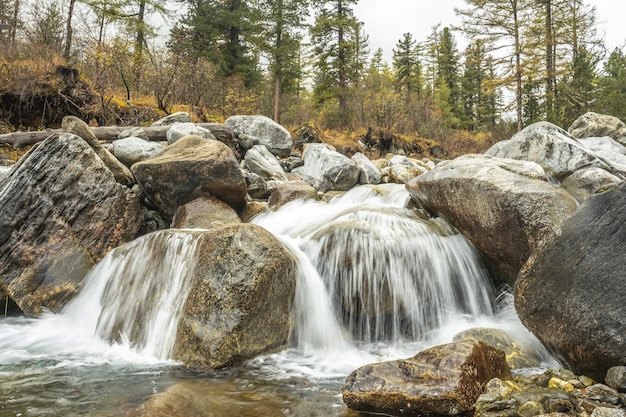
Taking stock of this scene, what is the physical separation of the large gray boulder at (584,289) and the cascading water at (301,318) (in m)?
0.72

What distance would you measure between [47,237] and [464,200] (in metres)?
6.52

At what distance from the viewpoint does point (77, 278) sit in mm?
6348

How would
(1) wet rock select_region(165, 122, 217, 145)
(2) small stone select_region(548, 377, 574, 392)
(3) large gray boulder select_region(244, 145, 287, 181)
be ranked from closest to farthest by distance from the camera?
(2) small stone select_region(548, 377, 574, 392) < (1) wet rock select_region(165, 122, 217, 145) < (3) large gray boulder select_region(244, 145, 287, 181)

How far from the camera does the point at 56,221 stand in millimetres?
6594

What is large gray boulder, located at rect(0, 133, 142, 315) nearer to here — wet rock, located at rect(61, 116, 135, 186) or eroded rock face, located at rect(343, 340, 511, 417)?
wet rock, located at rect(61, 116, 135, 186)

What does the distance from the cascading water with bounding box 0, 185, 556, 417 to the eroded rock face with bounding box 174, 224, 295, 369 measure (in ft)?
0.68

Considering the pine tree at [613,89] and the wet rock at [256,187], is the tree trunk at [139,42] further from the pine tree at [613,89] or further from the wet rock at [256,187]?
the pine tree at [613,89]

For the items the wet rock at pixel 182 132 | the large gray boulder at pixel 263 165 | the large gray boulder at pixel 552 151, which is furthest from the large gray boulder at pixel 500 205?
the wet rock at pixel 182 132

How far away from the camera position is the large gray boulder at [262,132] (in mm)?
13297

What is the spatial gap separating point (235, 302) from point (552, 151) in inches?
280

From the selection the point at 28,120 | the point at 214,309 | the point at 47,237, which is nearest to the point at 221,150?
the point at 47,237

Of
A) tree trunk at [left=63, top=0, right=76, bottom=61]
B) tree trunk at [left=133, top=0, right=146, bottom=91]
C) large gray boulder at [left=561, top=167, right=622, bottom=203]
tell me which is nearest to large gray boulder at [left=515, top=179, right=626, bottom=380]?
large gray boulder at [left=561, top=167, right=622, bottom=203]

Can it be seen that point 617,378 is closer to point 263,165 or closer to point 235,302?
point 235,302

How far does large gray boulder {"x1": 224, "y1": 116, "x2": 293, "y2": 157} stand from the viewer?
1330 cm
